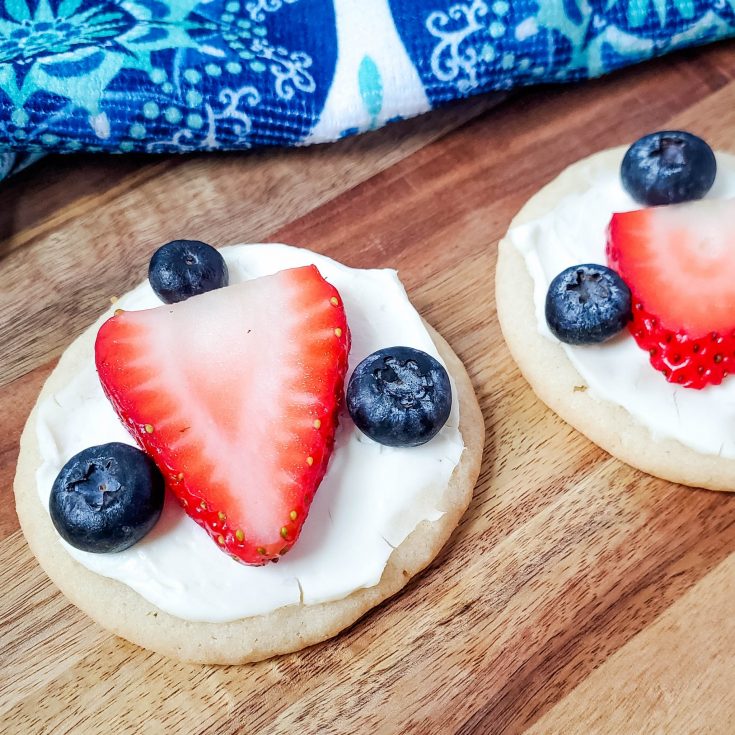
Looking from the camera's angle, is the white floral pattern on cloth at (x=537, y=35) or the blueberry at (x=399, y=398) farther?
the white floral pattern on cloth at (x=537, y=35)

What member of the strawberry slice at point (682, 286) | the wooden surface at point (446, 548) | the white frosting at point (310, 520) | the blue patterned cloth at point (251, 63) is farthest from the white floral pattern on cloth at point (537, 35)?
the white frosting at point (310, 520)

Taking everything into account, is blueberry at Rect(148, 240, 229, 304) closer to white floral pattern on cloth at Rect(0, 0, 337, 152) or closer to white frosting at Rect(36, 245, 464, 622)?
white frosting at Rect(36, 245, 464, 622)

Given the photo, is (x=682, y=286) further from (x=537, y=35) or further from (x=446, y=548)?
(x=537, y=35)

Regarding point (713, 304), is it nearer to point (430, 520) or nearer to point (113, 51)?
point (430, 520)

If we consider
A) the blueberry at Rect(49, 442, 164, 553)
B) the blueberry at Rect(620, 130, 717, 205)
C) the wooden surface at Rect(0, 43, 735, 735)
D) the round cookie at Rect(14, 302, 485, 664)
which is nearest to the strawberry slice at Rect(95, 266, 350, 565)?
the blueberry at Rect(49, 442, 164, 553)

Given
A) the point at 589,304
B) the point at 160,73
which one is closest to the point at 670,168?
the point at 589,304

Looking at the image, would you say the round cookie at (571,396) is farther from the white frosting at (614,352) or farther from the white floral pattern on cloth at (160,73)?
the white floral pattern on cloth at (160,73)
